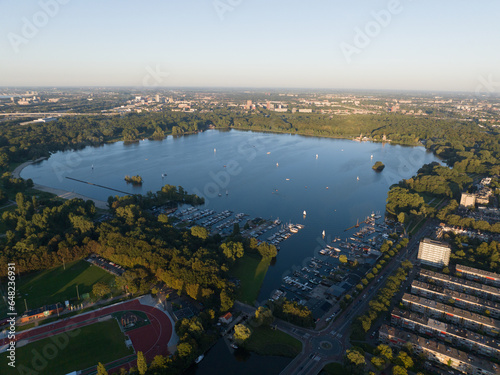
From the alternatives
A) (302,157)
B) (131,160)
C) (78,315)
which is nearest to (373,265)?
(78,315)

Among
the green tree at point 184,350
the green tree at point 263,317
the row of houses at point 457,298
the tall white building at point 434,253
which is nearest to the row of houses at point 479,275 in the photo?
the tall white building at point 434,253

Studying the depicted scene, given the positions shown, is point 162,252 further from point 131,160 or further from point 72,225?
point 131,160

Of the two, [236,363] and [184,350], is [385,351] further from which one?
[184,350]

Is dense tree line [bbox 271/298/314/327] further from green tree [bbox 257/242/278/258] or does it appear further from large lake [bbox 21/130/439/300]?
green tree [bbox 257/242/278/258]

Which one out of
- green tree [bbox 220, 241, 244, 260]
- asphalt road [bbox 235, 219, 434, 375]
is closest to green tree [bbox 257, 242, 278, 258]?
green tree [bbox 220, 241, 244, 260]

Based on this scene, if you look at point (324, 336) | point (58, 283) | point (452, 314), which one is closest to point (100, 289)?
point (58, 283)
